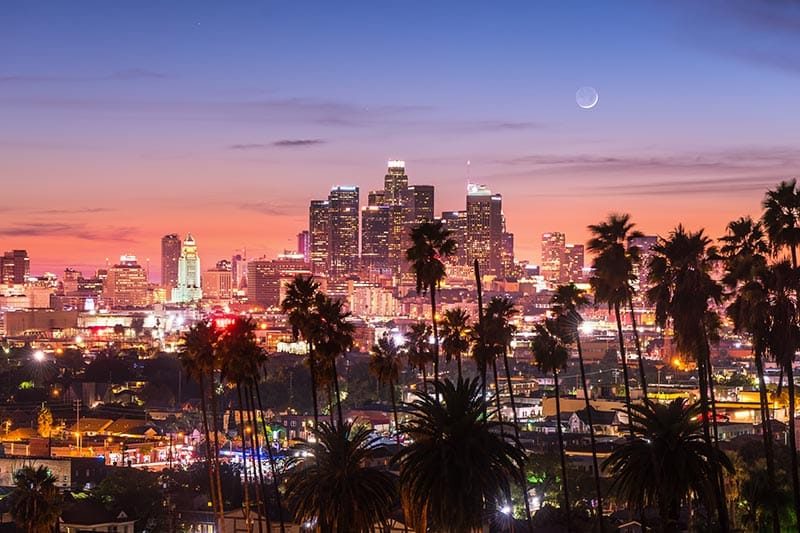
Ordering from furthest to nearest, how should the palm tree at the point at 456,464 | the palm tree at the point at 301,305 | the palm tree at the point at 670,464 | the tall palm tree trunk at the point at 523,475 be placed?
the palm tree at the point at 301,305 < the tall palm tree trunk at the point at 523,475 < the palm tree at the point at 670,464 < the palm tree at the point at 456,464

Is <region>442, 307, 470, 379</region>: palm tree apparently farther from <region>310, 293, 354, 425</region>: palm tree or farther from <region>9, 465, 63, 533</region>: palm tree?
<region>9, 465, 63, 533</region>: palm tree

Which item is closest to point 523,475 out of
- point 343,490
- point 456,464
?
point 343,490

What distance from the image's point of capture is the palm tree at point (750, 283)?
41.0 metres

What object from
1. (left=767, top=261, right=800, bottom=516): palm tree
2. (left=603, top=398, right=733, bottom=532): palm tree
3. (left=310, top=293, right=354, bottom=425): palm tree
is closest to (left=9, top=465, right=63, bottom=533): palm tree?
(left=310, top=293, right=354, bottom=425): palm tree

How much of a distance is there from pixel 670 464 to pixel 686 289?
830 centimetres

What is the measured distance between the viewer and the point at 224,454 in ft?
388

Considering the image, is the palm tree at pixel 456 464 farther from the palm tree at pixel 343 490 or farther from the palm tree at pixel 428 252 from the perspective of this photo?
the palm tree at pixel 428 252

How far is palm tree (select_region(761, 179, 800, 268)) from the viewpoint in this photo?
40469mm

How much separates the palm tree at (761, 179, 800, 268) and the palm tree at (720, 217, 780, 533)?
0.95 m

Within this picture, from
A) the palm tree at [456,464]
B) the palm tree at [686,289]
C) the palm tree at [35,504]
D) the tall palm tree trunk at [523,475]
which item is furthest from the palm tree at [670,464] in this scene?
the palm tree at [35,504]

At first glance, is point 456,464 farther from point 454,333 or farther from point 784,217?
point 454,333

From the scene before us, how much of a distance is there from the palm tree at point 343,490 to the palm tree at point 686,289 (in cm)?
1014

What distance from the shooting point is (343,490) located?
38.4m

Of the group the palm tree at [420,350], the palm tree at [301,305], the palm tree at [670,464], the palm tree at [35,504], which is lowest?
the palm tree at [35,504]
